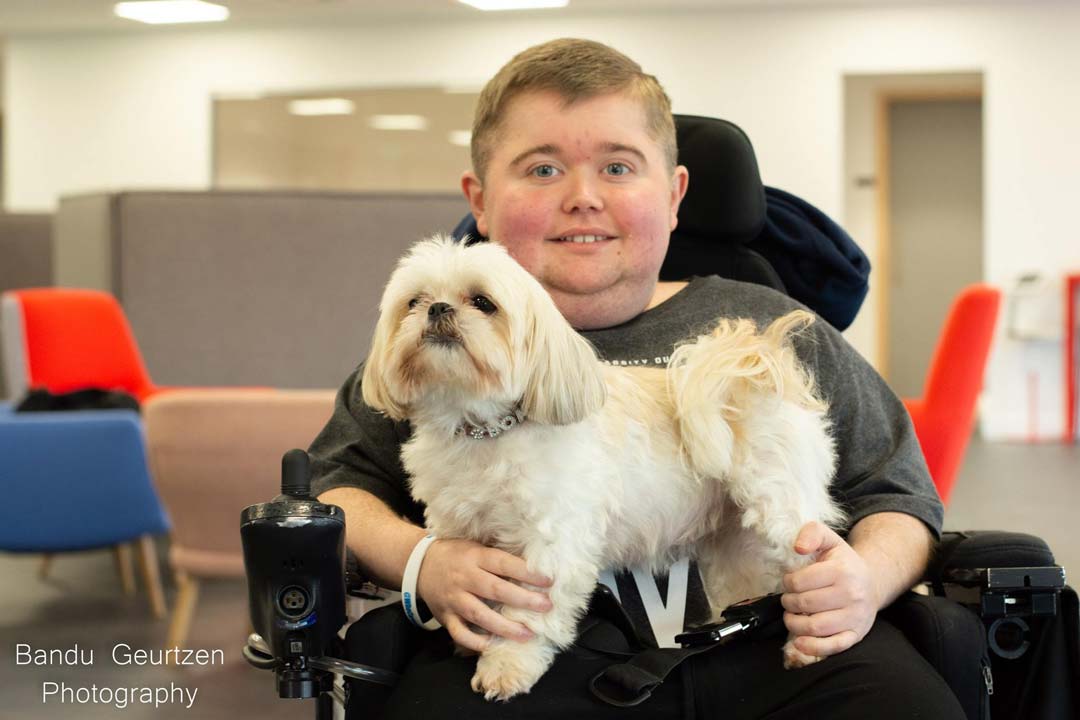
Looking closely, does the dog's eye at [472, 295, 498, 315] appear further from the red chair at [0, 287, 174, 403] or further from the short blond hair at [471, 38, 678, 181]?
the red chair at [0, 287, 174, 403]

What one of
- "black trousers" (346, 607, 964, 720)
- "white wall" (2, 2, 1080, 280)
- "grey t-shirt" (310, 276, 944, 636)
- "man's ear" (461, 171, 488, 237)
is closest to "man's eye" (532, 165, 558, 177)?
"man's ear" (461, 171, 488, 237)

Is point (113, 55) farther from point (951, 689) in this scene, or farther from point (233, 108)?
point (951, 689)

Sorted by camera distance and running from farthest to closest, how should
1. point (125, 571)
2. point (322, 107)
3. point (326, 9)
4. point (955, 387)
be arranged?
point (322, 107)
point (326, 9)
point (125, 571)
point (955, 387)

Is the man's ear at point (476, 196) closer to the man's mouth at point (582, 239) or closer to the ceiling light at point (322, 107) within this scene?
the man's mouth at point (582, 239)

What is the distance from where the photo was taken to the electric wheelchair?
1.20 m

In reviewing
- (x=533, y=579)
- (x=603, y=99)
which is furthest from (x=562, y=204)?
(x=533, y=579)

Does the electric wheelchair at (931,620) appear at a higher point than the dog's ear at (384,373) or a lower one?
lower

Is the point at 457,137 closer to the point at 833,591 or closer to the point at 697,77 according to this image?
the point at 697,77

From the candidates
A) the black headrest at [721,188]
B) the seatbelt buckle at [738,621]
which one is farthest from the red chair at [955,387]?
the seatbelt buckle at [738,621]

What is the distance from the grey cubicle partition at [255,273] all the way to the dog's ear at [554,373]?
385cm

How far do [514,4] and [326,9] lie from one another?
5.33 ft

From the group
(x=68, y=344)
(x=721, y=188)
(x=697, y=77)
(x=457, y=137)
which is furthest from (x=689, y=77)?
(x=721, y=188)

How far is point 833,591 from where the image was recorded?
135cm

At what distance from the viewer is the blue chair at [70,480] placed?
3.36m
